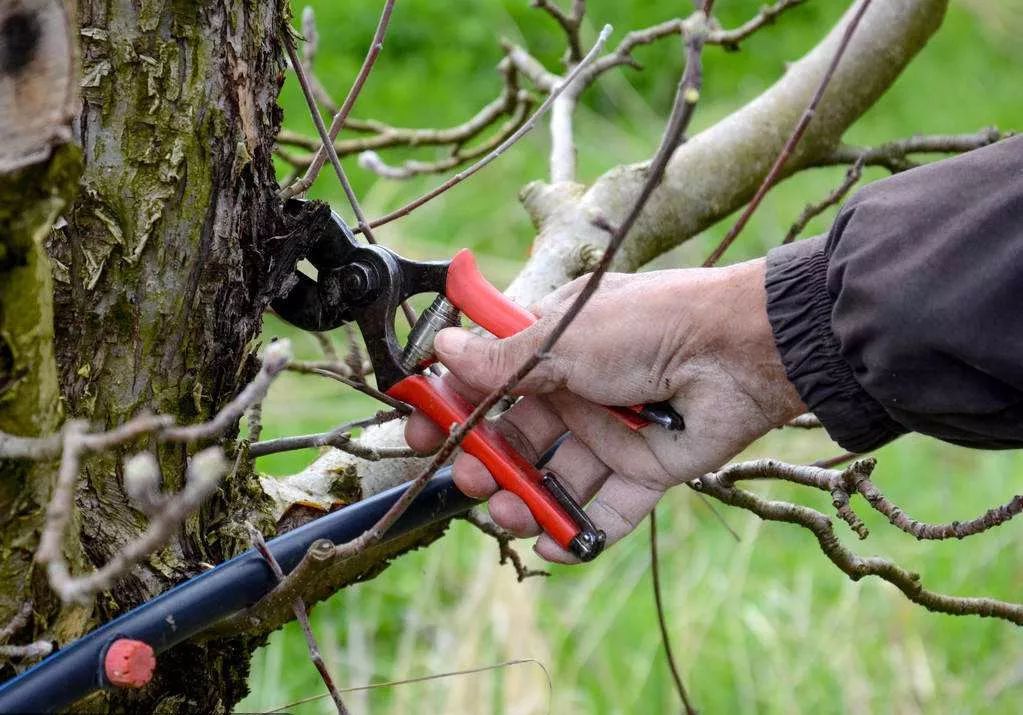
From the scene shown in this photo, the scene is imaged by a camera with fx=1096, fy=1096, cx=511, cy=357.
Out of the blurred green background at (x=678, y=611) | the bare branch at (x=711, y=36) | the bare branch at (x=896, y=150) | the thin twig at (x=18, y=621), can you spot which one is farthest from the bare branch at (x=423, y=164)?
the blurred green background at (x=678, y=611)

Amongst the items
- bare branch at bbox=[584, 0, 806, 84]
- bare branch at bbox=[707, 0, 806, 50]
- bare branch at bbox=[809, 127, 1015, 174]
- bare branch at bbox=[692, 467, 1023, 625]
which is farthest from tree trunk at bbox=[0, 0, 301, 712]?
bare branch at bbox=[809, 127, 1015, 174]

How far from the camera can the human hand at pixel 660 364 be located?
1.30 meters

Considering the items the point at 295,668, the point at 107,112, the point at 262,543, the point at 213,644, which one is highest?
the point at 107,112

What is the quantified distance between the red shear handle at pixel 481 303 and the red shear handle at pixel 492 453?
10cm

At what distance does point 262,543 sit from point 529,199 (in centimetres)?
93

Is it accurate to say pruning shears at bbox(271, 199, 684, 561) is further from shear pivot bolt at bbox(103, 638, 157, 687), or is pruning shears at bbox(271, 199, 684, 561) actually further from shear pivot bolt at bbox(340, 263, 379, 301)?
shear pivot bolt at bbox(103, 638, 157, 687)

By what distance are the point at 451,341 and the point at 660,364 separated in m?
0.25

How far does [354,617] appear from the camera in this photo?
302 centimetres

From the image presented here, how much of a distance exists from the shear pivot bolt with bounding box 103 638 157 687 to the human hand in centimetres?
45

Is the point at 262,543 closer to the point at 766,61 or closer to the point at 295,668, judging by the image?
the point at 295,668

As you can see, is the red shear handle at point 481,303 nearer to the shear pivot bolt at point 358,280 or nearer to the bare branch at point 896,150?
the shear pivot bolt at point 358,280

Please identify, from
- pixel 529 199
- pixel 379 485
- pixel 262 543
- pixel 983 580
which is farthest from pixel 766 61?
pixel 262 543

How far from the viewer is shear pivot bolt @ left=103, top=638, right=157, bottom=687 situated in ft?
3.09

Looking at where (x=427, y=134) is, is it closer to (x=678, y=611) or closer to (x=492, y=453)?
(x=492, y=453)
